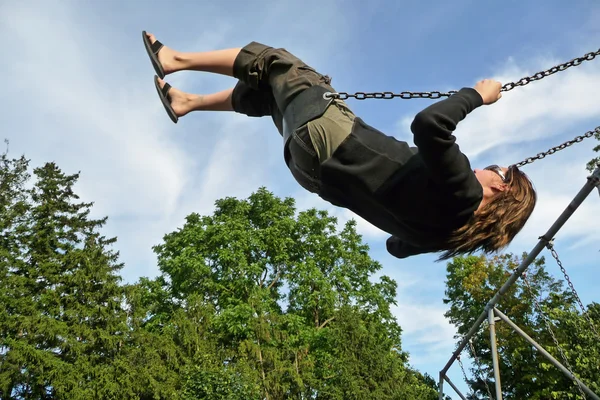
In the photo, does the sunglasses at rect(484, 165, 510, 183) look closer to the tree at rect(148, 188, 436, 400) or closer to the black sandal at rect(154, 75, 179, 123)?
the black sandal at rect(154, 75, 179, 123)

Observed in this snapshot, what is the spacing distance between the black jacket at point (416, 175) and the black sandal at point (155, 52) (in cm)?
131

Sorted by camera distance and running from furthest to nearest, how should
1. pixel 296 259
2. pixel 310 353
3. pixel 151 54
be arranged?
pixel 296 259 → pixel 310 353 → pixel 151 54

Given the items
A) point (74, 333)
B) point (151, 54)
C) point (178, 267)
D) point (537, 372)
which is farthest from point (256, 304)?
point (151, 54)

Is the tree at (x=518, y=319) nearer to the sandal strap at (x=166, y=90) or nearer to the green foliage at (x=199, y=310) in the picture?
the green foliage at (x=199, y=310)

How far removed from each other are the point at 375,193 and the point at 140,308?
748 inches

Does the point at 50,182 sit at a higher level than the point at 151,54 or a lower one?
higher

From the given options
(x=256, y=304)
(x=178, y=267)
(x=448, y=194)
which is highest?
(x=178, y=267)

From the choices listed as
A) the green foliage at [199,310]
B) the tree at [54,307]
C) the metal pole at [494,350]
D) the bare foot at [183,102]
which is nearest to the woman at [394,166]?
the bare foot at [183,102]

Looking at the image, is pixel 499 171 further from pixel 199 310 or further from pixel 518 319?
pixel 518 319

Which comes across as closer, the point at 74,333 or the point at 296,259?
the point at 74,333

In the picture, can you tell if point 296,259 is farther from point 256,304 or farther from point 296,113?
point 296,113

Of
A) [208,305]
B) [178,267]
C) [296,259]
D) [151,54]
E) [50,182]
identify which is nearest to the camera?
[151,54]

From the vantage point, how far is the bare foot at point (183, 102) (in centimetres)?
329

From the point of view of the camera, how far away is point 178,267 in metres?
20.0
